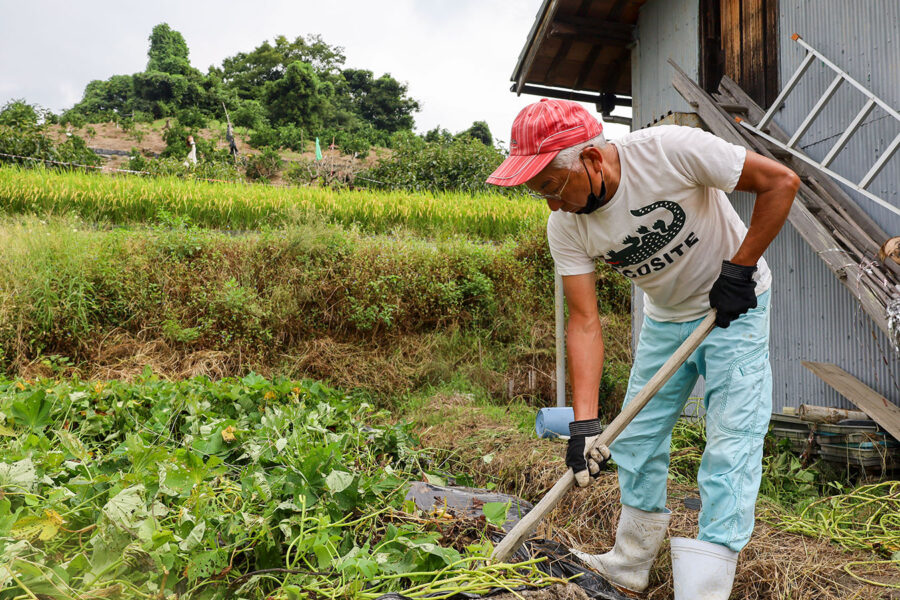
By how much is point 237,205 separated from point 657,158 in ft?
24.8

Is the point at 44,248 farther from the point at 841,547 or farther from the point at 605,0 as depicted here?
the point at 841,547

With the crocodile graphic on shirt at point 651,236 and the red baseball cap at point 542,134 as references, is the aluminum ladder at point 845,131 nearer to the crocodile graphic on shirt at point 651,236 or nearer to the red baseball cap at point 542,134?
the crocodile graphic on shirt at point 651,236

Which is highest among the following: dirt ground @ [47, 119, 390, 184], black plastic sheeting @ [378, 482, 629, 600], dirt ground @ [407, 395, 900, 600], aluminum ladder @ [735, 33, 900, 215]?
dirt ground @ [47, 119, 390, 184]

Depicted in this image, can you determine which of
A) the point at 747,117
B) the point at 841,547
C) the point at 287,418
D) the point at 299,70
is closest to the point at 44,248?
the point at 287,418

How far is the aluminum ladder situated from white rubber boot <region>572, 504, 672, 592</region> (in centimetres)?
226

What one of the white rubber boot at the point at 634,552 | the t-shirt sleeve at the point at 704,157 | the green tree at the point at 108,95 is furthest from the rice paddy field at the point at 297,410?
the green tree at the point at 108,95

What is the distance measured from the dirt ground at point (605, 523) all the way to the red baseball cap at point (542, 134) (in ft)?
4.30

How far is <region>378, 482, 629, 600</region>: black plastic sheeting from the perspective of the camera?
2066mm

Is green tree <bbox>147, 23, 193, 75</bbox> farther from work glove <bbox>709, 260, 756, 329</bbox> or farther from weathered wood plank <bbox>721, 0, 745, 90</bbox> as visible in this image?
work glove <bbox>709, 260, 756, 329</bbox>

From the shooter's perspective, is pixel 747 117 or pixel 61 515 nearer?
pixel 61 515

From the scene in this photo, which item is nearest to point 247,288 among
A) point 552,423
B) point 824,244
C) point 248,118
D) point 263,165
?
point 552,423

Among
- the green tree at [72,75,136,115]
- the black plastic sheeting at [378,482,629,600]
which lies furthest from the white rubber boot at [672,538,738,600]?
the green tree at [72,75,136,115]

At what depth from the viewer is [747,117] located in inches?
189

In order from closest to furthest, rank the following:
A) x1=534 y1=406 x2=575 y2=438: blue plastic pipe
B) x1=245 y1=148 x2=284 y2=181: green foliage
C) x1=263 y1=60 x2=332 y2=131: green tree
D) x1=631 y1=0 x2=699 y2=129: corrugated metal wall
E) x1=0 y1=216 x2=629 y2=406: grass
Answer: x1=534 y1=406 x2=575 y2=438: blue plastic pipe < x1=631 y1=0 x2=699 y2=129: corrugated metal wall < x1=0 y1=216 x2=629 y2=406: grass < x1=245 y1=148 x2=284 y2=181: green foliage < x1=263 y1=60 x2=332 y2=131: green tree
